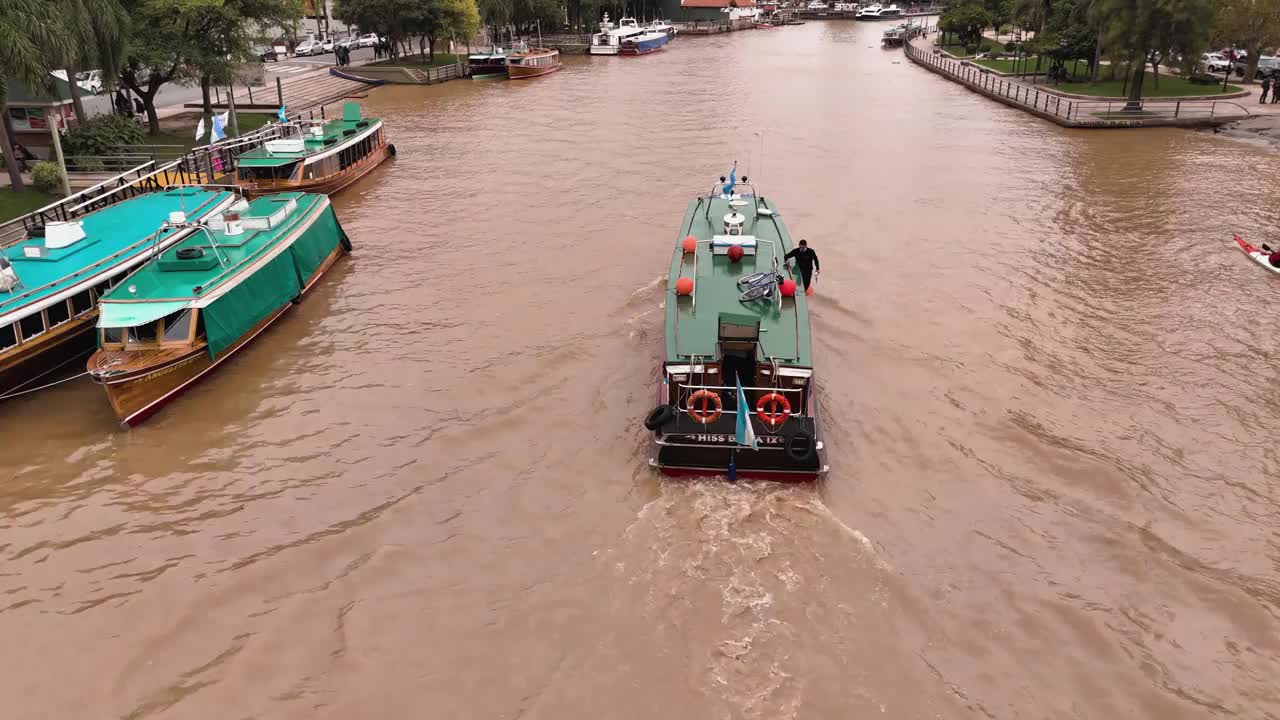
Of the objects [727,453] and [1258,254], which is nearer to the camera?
[727,453]

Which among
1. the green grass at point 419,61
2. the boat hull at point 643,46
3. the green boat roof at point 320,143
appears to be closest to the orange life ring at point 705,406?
the green boat roof at point 320,143

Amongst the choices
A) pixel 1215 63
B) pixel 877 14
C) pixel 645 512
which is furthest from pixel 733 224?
pixel 877 14

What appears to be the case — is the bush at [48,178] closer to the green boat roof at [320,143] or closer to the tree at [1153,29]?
the green boat roof at [320,143]

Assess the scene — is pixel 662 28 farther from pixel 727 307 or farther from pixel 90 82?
pixel 727 307

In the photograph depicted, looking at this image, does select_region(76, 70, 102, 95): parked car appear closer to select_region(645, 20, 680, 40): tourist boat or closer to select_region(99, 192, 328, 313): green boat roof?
select_region(99, 192, 328, 313): green boat roof

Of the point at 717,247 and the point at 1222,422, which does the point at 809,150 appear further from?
the point at 1222,422

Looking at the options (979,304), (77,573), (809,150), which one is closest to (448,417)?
(77,573)

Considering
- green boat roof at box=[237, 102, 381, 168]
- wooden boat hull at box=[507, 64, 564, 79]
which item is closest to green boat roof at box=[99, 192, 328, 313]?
green boat roof at box=[237, 102, 381, 168]
